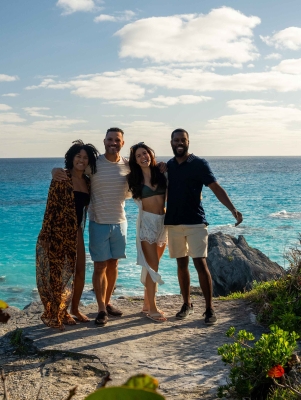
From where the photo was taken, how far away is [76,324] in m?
5.71

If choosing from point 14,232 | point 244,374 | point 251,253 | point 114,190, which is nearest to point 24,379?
point 244,374

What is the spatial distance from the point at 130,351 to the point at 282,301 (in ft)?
6.12

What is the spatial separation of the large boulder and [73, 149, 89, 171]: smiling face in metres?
4.55

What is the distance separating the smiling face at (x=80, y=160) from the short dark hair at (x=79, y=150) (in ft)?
0.13

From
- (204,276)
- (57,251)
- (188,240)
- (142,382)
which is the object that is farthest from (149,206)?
(142,382)

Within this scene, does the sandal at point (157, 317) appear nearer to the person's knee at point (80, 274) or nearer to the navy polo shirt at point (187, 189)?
the person's knee at point (80, 274)

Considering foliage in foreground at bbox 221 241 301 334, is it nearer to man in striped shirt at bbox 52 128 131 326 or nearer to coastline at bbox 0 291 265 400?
coastline at bbox 0 291 265 400

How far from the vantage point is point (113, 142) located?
566cm

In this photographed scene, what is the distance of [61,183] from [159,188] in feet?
3.84

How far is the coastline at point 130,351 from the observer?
13.5 ft

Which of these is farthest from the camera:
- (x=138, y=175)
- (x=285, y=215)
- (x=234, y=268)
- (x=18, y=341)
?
(x=285, y=215)

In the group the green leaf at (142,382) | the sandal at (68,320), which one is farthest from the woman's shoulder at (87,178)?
the green leaf at (142,382)

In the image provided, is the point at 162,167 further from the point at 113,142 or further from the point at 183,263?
the point at 183,263

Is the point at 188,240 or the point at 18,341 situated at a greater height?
the point at 188,240
